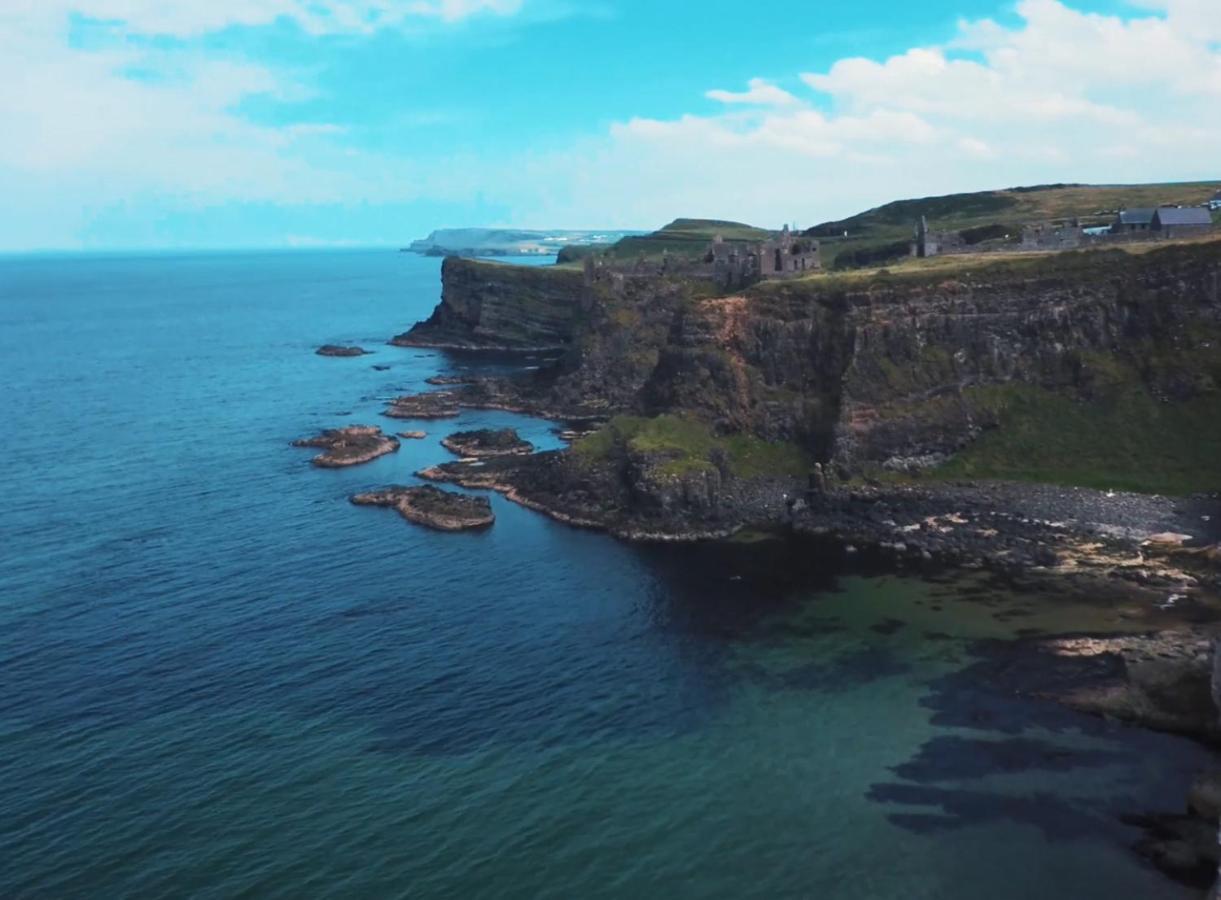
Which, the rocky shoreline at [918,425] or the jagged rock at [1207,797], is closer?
the jagged rock at [1207,797]

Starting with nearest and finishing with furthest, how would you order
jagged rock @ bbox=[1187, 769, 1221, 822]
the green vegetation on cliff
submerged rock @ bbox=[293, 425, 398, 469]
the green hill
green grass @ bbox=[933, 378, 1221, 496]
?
jagged rock @ bbox=[1187, 769, 1221, 822] < green grass @ bbox=[933, 378, 1221, 496] < the green vegetation on cliff < submerged rock @ bbox=[293, 425, 398, 469] < the green hill

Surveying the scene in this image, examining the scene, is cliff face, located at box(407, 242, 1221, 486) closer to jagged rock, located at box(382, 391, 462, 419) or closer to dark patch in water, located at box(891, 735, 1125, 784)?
dark patch in water, located at box(891, 735, 1125, 784)

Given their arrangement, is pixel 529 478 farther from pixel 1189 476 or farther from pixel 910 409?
pixel 1189 476

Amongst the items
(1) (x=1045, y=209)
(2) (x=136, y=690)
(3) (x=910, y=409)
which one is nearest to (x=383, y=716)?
(2) (x=136, y=690)

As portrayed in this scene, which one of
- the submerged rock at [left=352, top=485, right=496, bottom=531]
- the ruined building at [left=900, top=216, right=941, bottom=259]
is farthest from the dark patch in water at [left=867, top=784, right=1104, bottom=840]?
the ruined building at [left=900, top=216, right=941, bottom=259]

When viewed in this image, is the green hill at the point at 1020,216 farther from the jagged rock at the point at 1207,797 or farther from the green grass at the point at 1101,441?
the jagged rock at the point at 1207,797

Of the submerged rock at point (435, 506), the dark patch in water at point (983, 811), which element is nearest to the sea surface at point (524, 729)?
the dark patch in water at point (983, 811)
